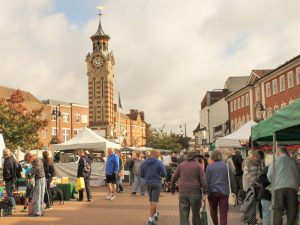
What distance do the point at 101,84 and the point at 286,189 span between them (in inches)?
3311

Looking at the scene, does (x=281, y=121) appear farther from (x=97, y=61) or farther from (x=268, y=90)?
(x=97, y=61)

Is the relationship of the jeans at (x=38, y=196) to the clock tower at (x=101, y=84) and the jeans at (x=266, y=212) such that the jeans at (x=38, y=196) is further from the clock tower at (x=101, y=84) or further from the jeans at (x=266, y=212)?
the clock tower at (x=101, y=84)

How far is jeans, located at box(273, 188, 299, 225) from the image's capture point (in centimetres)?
923

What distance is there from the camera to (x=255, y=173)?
36.6 feet

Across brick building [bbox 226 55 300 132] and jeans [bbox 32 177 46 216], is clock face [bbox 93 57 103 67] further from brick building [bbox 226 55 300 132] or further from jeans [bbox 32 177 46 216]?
jeans [bbox 32 177 46 216]

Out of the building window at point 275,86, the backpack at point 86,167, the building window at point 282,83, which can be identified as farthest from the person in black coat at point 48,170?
the building window at point 275,86

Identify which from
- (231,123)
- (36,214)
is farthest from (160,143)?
(36,214)

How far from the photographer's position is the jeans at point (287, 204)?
923 cm

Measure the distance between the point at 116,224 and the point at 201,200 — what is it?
125 inches

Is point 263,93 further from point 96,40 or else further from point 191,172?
point 96,40

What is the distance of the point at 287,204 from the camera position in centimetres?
931

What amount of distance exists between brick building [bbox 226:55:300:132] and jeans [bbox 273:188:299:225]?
2312 centimetres

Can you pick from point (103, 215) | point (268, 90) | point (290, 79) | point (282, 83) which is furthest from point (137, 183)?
point (268, 90)

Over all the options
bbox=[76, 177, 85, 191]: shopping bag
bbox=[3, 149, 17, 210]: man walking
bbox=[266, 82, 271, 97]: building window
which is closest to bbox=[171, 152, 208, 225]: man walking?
bbox=[3, 149, 17, 210]: man walking
